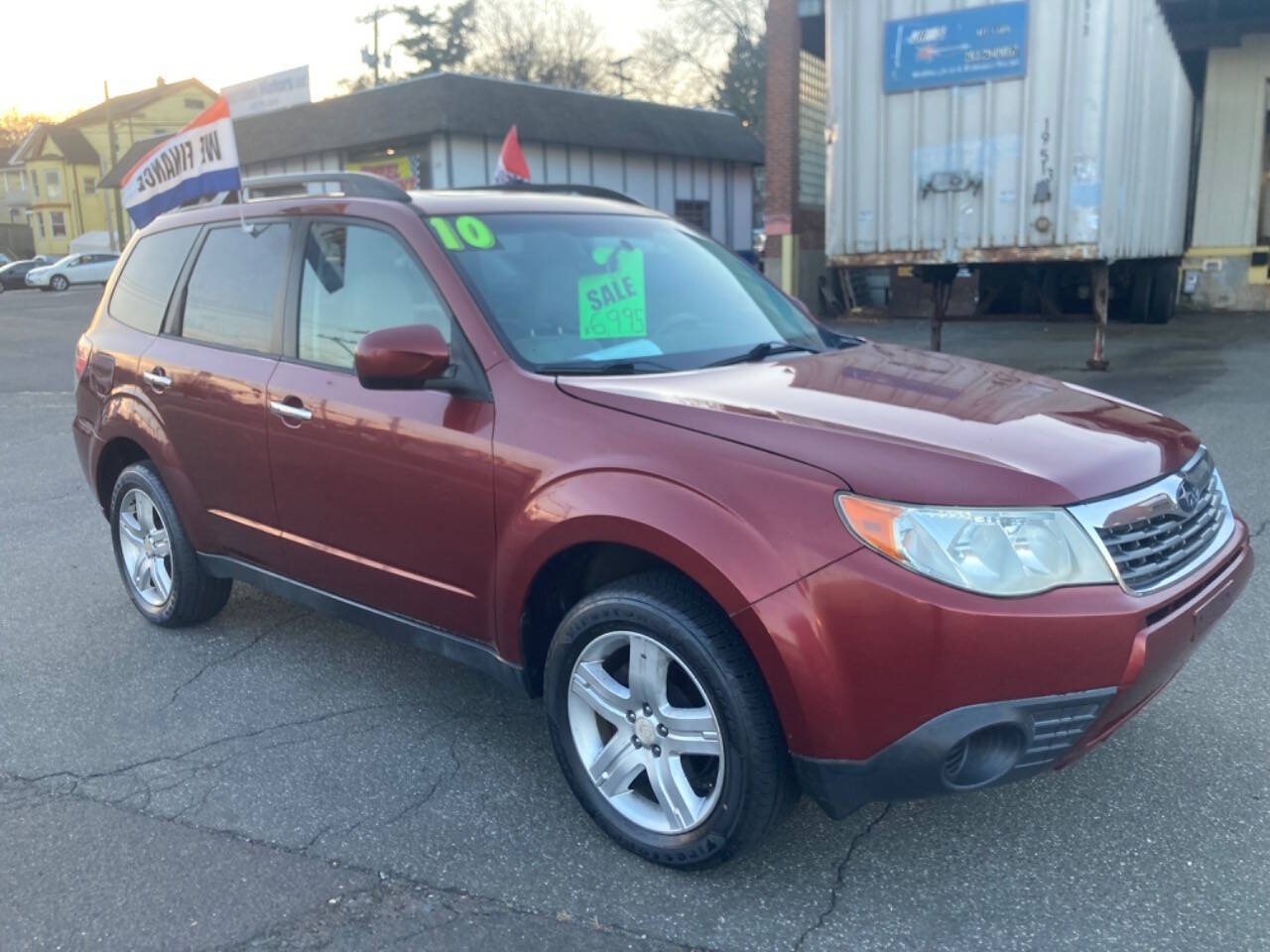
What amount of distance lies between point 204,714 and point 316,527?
2.72 feet

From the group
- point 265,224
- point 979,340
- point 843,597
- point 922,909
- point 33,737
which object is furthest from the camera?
point 979,340

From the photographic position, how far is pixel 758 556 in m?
2.58

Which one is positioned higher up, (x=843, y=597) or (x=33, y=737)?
(x=843, y=597)

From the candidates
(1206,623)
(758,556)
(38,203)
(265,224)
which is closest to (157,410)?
(265,224)

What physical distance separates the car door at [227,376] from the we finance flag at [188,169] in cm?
48

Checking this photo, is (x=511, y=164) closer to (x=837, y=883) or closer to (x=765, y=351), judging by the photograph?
(x=765, y=351)

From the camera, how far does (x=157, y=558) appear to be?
15.6 feet

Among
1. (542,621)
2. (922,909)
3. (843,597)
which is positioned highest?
(843,597)

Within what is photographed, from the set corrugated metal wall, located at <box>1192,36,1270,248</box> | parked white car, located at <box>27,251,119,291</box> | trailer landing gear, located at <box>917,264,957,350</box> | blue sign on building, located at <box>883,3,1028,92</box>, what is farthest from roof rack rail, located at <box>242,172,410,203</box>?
parked white car, located at <box>27,251,119,291</box>

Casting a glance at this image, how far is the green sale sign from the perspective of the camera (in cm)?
357

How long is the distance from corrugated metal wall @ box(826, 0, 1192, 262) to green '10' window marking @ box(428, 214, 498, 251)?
7.83 m

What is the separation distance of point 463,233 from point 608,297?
0.52 metres

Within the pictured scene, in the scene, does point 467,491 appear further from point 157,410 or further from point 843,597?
point 157,410

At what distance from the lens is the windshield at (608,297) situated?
3.43m
